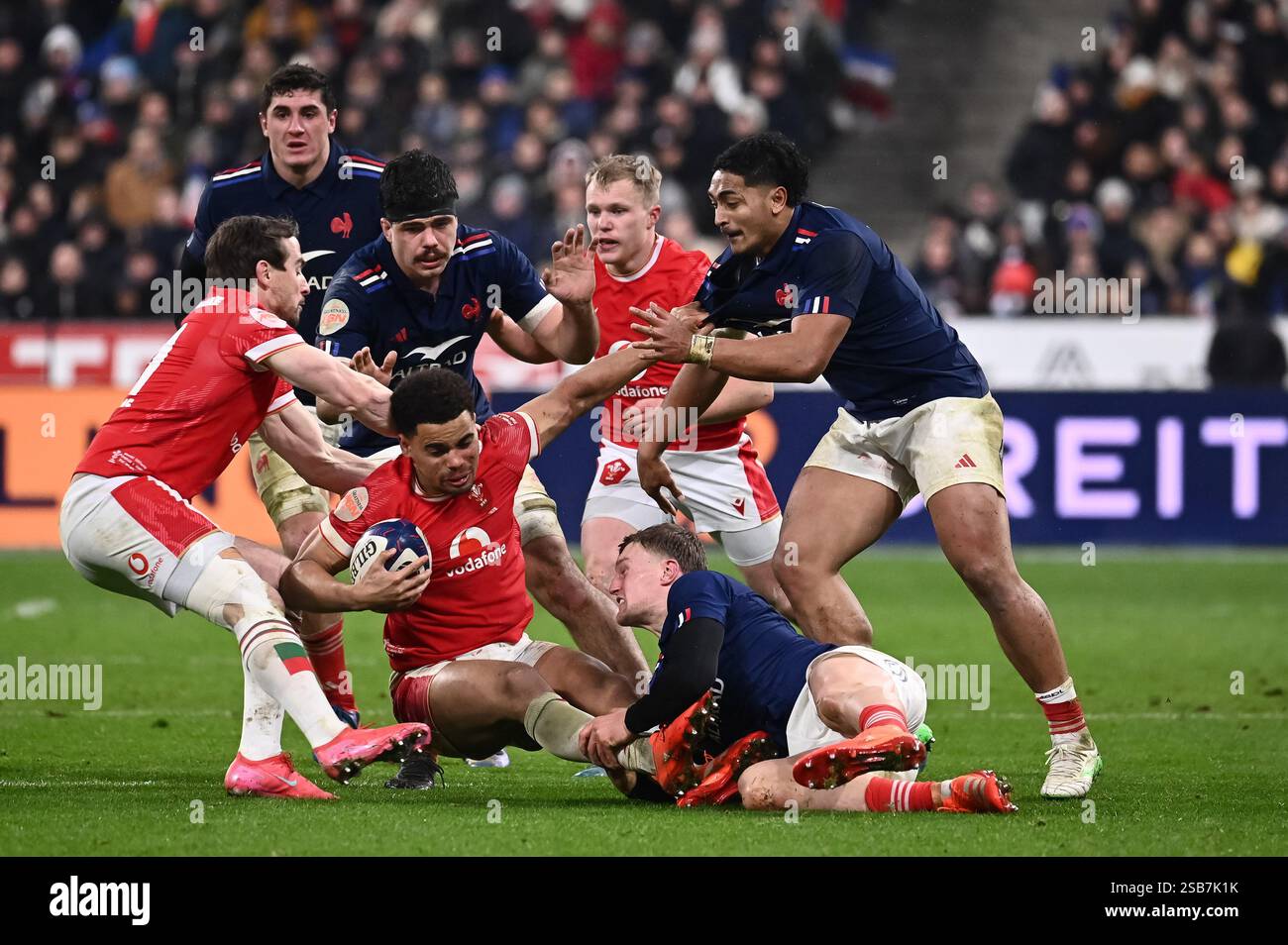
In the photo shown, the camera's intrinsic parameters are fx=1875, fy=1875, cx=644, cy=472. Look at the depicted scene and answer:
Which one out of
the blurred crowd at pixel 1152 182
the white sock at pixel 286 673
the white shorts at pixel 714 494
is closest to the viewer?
the white sock at pixel 286 673

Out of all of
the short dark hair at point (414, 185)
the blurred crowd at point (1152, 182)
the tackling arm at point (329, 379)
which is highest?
the blurred crowd at point (1152, 182)

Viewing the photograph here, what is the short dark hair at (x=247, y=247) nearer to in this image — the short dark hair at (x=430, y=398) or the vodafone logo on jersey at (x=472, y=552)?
the short dark hair at (x=430, y=398)

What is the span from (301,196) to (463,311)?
115 cm

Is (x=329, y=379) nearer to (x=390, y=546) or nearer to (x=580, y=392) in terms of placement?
(x=390, y=546)

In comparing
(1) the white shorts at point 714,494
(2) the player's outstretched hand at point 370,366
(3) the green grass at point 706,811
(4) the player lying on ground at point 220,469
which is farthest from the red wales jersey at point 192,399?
(1) the white shorts at point 714,494

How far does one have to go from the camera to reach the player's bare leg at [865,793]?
6.14 m

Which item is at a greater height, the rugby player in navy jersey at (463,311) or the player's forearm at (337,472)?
the rugby player in navy jersey at (463,311)

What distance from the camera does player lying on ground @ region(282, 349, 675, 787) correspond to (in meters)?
6.57

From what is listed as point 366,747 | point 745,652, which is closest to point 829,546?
point 745,652

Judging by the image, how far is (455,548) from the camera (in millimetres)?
6812

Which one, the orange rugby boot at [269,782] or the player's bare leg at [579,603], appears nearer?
the orange rugby boot at [269,782]

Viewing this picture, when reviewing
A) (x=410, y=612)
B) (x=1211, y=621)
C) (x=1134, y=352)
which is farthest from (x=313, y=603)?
(x=1134, y=352)

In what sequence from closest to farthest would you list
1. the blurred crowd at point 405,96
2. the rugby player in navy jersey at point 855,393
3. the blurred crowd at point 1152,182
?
1. the rugby player in navy jersey at point 855,393
2. the blurred crowd at point 1152,182
3. the blurred crowd at point 405,96

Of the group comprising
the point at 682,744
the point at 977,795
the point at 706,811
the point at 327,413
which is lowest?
the point at 706,811
